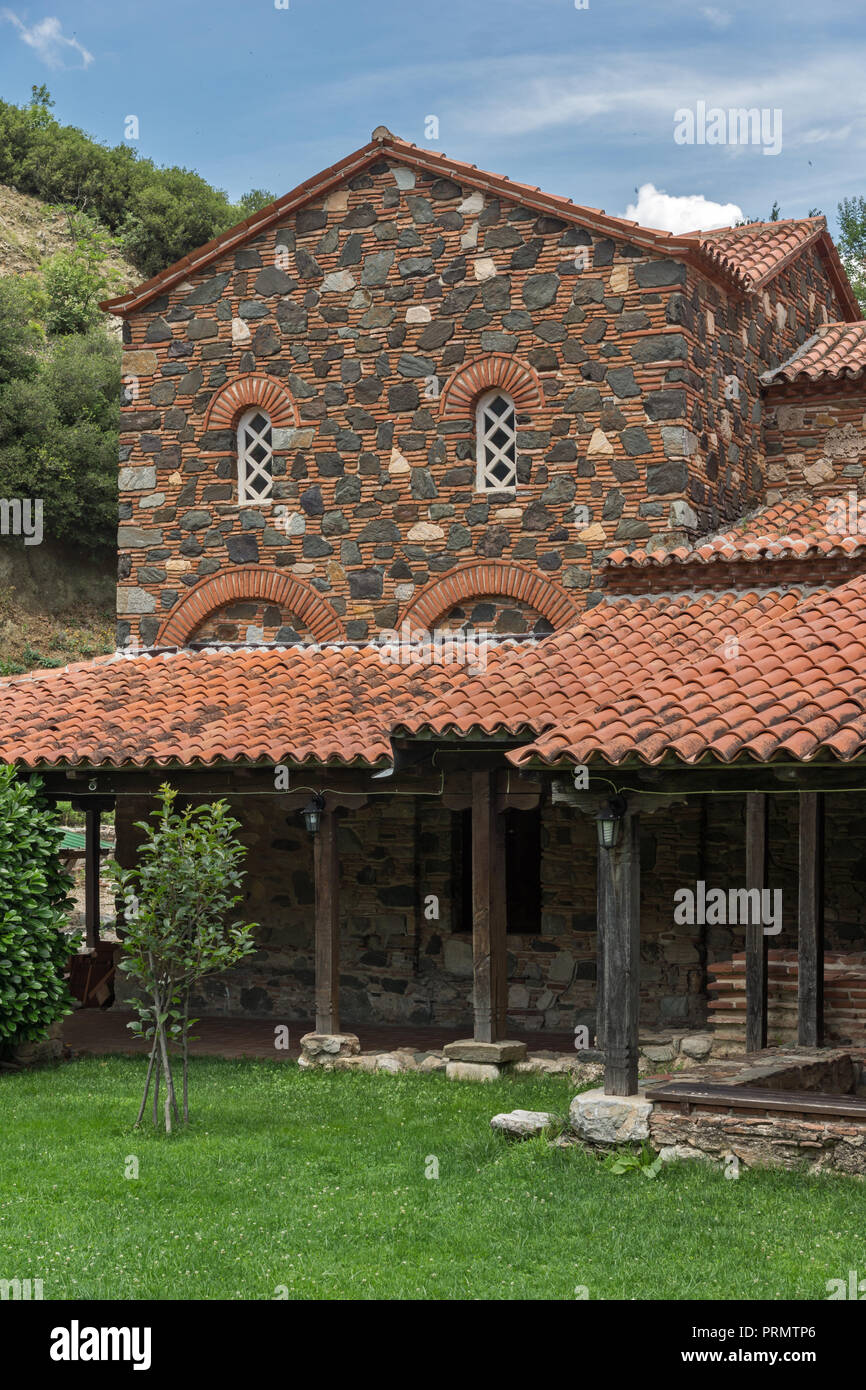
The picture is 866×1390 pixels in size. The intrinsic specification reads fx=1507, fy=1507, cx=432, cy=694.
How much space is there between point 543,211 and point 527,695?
582 centimetres

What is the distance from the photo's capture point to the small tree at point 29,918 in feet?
41.1

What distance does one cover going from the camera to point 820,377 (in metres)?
16.2

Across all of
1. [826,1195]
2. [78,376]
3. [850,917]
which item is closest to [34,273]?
[78,376]

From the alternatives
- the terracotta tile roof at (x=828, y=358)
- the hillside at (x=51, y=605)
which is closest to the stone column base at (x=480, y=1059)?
the terracotta tile roof at (x=828, y=358)

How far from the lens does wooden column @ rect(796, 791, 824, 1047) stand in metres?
11.9

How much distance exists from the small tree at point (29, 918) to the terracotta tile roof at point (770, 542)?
5.58 m

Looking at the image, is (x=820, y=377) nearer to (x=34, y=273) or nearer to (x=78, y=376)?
(x=78, y=376)

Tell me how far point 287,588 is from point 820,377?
6140 mm

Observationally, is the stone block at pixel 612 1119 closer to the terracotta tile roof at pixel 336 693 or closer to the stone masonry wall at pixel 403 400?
the terracotta tile roof at pixel 336 693

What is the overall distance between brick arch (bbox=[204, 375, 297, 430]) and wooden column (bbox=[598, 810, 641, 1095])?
7.86 metres

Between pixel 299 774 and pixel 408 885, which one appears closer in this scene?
pixel 299 774

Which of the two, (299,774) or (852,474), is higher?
(852,474)

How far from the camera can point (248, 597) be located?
1606cm

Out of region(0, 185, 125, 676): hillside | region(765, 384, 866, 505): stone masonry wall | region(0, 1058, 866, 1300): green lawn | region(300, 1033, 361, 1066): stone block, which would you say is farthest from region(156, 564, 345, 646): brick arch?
region(0, 185, 125, 676): hillside
